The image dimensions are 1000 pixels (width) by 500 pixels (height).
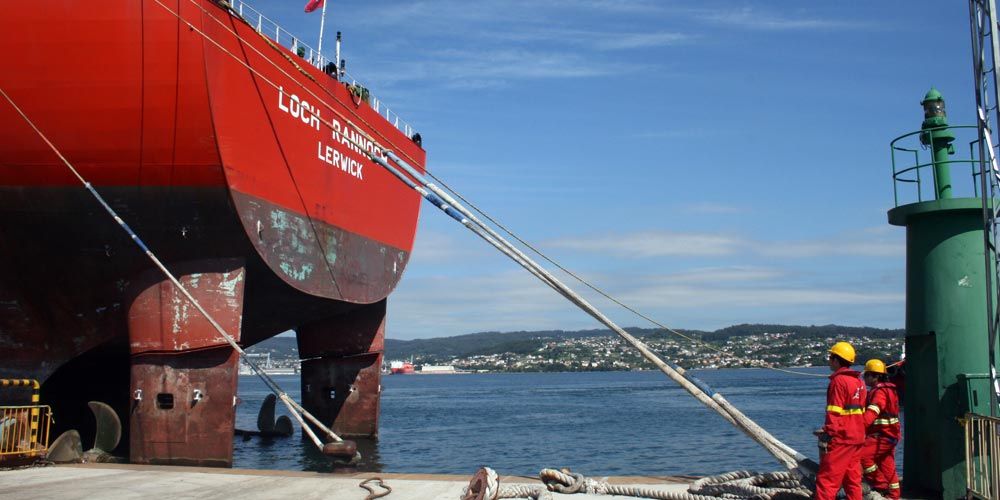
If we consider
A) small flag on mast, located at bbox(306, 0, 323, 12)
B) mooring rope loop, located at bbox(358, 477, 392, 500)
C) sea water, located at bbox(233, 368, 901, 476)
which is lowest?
sea water, located at bbox(233, 368, 901, 476)

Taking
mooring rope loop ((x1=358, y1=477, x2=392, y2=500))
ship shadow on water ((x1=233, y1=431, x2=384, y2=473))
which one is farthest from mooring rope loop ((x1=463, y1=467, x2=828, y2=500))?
ship shadow on water ((x1=233, y1=431, x2=384, y2=473))

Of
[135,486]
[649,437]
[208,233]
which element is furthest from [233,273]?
[649,437]

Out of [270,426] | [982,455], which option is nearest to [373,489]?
[982,455]

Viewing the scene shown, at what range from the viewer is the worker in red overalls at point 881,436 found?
7.17 meters

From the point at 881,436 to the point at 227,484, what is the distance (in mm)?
6392

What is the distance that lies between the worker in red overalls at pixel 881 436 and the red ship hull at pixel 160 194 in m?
6.74

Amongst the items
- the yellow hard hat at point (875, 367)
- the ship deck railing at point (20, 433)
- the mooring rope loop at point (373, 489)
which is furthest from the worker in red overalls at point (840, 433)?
the ship deck railing at point (20, 433)

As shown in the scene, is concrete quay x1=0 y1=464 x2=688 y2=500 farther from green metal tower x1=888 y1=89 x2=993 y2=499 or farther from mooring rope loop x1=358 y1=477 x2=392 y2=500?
green metal tower x1=888 y1=89 x2=993 y2=499

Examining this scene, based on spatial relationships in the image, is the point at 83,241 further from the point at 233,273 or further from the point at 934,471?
the point at 934,471

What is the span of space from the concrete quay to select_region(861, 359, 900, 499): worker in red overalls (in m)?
1.61

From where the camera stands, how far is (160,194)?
1346cm

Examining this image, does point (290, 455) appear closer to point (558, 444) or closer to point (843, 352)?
point (558, 444)

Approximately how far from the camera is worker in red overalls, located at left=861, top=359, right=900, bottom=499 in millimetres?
7168

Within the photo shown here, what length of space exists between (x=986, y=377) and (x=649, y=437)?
2144 centimetres
